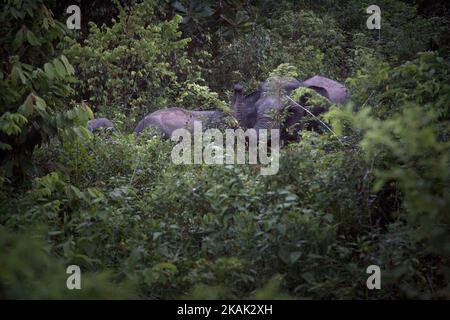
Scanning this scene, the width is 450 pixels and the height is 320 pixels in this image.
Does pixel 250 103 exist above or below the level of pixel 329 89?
below

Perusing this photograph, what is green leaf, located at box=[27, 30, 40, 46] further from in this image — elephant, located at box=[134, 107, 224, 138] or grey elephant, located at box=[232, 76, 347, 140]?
grey elephant, located at box=[232, 76, 347, 140]

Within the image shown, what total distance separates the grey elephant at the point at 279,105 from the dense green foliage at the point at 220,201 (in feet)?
2.09

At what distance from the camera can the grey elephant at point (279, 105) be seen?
7.04 m

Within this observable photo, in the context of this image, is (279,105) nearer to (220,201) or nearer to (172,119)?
(172,119)

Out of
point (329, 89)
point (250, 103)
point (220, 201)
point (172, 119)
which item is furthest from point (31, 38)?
point (329, 89)

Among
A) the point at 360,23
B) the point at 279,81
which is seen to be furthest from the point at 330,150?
the point at 360,23

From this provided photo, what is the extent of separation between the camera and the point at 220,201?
4465mm

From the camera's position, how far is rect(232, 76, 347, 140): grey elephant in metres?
7.04

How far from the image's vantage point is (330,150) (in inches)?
221

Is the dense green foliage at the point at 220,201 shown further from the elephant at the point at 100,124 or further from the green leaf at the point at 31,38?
the elephant at the point at 100,124

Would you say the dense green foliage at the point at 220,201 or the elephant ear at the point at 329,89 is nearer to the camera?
the dense green foliage at the point at 220,201

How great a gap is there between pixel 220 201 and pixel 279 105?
2.91m
